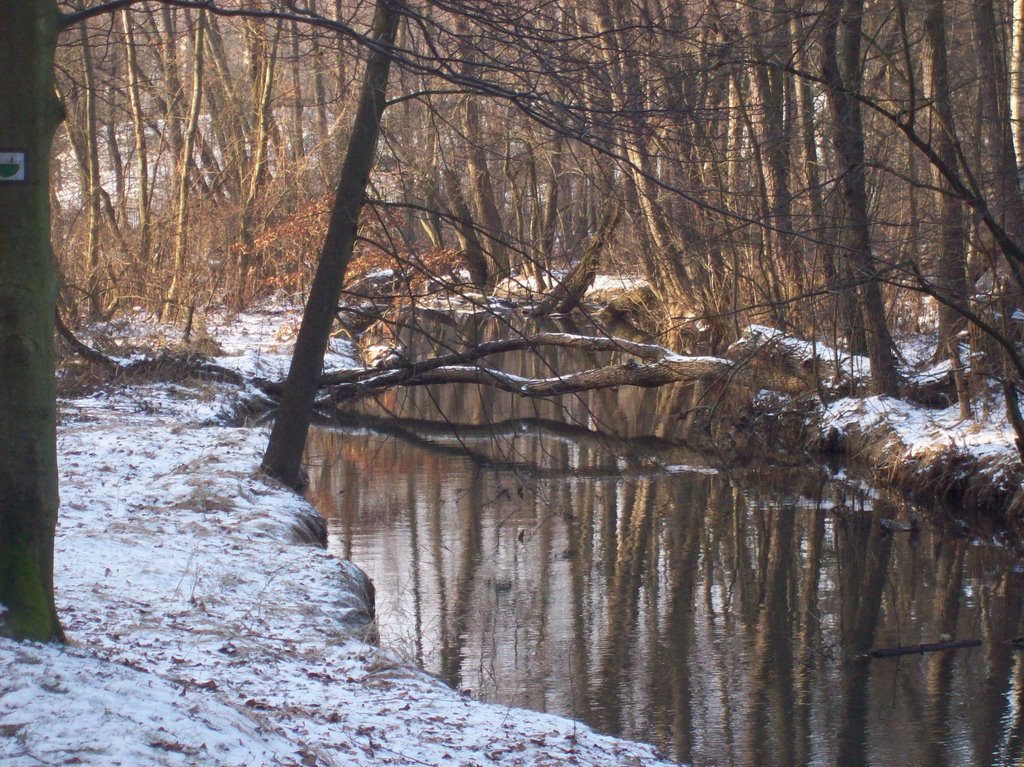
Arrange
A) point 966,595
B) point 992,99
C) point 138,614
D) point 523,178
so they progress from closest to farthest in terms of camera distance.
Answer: point 138,614, point 966,595, point 992,99, point 523,178

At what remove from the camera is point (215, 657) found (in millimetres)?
5660

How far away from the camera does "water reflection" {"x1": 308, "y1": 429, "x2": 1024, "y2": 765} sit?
→ 661cm

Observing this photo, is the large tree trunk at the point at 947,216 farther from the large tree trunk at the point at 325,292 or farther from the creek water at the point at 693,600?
the large tree trunk at the point at 325,292

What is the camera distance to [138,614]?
626 cm

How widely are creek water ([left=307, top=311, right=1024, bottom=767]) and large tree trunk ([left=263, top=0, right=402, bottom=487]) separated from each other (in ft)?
3.68

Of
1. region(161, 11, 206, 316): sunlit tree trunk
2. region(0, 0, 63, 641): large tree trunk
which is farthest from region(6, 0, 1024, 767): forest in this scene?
region(161, 11, 206, 316): sunlit tree trunk

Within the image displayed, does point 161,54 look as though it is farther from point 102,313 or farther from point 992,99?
point 992,99

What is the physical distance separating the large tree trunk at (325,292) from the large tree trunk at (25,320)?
463cm

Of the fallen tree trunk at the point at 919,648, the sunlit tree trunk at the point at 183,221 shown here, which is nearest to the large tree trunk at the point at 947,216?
the fallen tree trunk at the point at 919,648

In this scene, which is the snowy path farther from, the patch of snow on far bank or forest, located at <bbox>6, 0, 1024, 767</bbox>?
the patch of snow on far bank

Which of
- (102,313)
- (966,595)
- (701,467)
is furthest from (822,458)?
(102,313)

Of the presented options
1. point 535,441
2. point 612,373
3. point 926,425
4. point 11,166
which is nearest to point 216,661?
point 11,166

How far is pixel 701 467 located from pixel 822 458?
1707 millimetres

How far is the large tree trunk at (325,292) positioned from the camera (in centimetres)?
956
